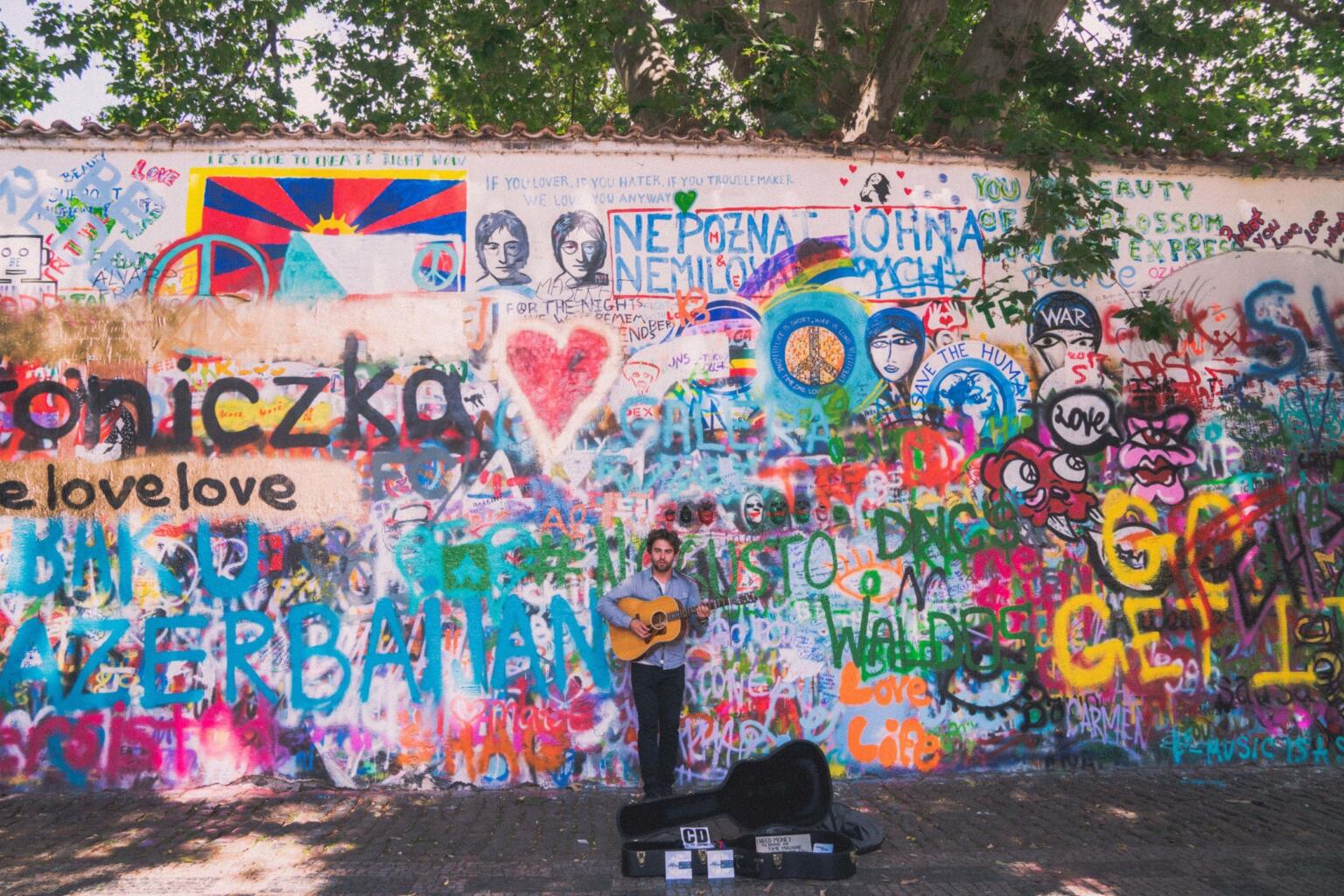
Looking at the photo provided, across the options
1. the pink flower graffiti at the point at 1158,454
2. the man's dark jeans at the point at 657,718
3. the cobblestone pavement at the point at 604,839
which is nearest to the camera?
the cobblestone pavement at the point at 604,839

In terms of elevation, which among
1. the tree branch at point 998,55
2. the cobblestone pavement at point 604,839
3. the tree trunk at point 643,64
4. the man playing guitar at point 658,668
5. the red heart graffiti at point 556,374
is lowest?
the cobblestone pavement at point 604,839

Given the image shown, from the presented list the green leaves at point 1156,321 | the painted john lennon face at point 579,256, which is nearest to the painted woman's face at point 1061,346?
the green leaves at point 1156,321

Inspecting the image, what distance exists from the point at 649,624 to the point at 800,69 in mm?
5331

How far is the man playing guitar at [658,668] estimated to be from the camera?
6766mm

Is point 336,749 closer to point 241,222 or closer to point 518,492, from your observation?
point 518,492

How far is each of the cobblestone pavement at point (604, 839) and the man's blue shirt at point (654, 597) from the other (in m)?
1.00

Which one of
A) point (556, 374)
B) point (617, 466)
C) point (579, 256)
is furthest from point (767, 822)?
point (579, 256)

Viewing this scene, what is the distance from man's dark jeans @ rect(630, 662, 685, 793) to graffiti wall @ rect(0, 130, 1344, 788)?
1.29ft

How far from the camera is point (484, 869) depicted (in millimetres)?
5590

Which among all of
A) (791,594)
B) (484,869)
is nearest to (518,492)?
(791,594)

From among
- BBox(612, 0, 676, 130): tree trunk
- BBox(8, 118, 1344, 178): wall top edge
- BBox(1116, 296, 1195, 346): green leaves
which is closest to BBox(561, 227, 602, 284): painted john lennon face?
BBox(8, 118, 1344, 178): wall top edge

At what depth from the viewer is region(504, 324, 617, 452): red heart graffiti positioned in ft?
23.8

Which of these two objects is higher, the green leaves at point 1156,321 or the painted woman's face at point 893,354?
the green leaves at point 1156,321

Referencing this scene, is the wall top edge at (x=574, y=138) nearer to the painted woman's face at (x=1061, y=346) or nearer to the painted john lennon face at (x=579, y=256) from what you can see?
the painted john lennon face at (x=579, y=256)
